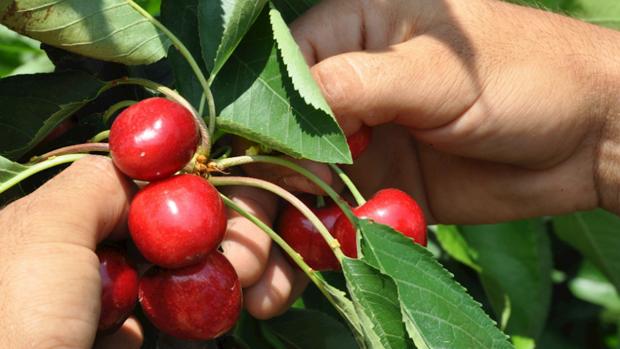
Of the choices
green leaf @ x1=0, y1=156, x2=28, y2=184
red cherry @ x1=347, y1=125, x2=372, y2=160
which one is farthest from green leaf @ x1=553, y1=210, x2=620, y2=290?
green leaf @ x1=0, y1=156, x2=28, y2=184

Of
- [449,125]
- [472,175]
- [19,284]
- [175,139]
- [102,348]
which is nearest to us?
[19,284]

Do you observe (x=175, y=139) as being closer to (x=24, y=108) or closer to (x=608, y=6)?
(x=24, y=108)

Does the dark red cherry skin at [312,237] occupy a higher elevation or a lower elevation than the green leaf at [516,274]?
higher

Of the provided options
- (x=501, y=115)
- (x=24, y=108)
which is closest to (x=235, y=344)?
(x=24, y=108)

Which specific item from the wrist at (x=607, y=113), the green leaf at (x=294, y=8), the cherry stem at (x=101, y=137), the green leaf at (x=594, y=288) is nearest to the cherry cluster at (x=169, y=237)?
the cherry stem at (x=101, y=137)

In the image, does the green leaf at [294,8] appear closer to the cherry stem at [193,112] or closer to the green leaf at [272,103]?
the green leaf at [272,103]

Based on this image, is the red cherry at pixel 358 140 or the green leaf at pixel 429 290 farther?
the red cherry at pixel 358 140

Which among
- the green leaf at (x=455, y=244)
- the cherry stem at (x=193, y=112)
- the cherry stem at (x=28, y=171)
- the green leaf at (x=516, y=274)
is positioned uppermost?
the cherry stem at (x=193, y=112)

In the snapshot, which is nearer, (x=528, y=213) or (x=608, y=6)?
(x=528, y=213)
